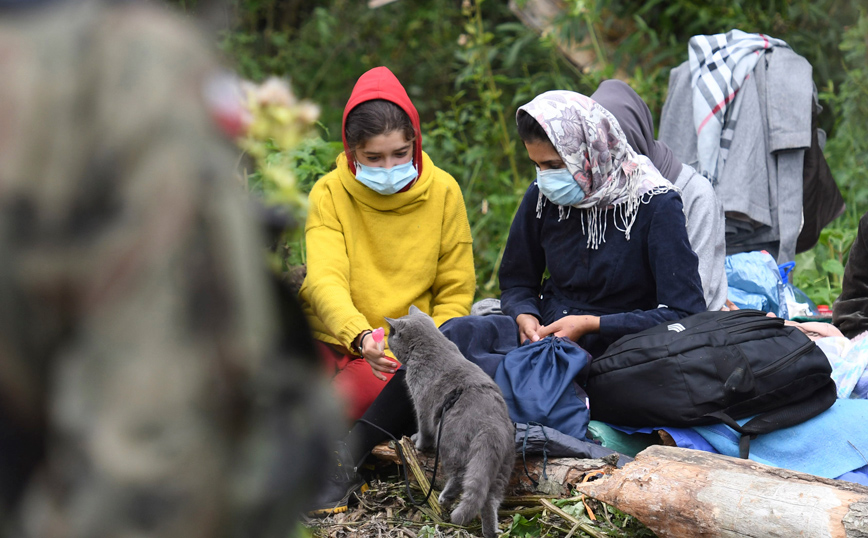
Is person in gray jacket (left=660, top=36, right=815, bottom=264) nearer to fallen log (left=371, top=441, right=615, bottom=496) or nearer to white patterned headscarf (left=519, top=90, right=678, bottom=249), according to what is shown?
white patterned headscarf (left=519, top=90, right=678, bottom=249)

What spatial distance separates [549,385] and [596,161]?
3.00 ft

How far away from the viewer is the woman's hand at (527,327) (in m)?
3.38

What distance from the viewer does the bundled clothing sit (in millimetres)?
4383

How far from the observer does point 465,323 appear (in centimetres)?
331

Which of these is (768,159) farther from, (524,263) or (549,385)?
(549,385)

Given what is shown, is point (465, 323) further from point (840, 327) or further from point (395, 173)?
Result: point (840, 327)

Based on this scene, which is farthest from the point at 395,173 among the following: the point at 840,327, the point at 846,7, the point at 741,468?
the point at 846,7

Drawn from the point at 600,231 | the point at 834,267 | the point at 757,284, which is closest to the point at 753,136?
the point at 757,284

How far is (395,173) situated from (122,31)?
2.84 meters

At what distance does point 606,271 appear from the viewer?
333 centimetres

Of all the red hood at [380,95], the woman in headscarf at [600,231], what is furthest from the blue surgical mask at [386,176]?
the woman in headscarf at [600,231]

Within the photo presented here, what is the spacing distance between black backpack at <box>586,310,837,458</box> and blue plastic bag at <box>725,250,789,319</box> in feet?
3.35

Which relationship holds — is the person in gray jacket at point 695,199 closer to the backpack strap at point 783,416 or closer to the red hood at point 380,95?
the backpack strap at point 783,416

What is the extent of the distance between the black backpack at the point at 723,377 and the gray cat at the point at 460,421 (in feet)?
1.69
